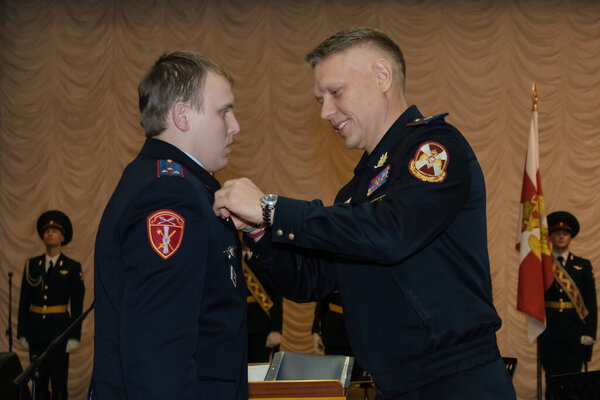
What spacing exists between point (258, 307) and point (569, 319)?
10.0 ft

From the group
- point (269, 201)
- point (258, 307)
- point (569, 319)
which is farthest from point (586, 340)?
point (269, 201)

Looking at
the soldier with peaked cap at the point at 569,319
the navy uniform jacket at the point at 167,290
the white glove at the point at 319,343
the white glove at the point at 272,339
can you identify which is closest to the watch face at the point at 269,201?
the navy uniform jacket at the point at 167,290

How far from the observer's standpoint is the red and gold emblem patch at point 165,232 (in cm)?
179

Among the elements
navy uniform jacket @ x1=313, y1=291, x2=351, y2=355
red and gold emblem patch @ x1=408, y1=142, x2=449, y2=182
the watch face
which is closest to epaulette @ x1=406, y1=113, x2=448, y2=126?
red and gold emblem patch @ x1=408, y1=142, x2=449, y2=182

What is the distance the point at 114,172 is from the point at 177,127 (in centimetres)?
736

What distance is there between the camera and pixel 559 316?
23.2ft

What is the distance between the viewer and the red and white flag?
237 inches

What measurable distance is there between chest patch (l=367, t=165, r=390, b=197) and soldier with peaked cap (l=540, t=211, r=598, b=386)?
5.43 meters

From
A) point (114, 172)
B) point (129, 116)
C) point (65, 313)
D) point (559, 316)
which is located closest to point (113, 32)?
point (129, 116)

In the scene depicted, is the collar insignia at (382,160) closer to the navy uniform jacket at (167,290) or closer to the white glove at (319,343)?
the navy uniform jacket at (167,290)

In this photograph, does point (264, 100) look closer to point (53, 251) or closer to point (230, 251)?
point (53, 251)

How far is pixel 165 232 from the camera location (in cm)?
180

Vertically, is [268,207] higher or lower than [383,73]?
lower

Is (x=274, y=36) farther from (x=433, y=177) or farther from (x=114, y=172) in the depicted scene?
(x=433, y=177)
